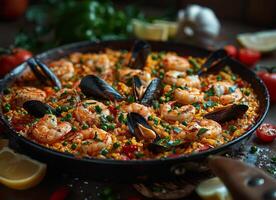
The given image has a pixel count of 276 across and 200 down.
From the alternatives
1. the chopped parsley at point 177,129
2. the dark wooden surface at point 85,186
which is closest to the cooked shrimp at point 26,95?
the dark wooden surface at point 85,186

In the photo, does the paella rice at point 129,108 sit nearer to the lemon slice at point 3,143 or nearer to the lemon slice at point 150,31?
the lemon slice at point 3,143

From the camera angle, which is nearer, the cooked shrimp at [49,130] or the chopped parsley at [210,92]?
the cooked shrimp at [49,130]

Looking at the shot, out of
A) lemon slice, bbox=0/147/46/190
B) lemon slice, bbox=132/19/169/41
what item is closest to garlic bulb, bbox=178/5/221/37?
lemon slice, bbox=132/19/169/41

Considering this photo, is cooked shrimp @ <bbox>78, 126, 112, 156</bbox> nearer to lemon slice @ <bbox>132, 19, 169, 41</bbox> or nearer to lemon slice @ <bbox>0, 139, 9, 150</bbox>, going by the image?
lemon slice @ <bbox>0, 139, 9, 150</bbox>

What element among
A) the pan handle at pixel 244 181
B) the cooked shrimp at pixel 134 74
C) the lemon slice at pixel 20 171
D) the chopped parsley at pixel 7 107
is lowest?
the lemon slice at pixel 20 171

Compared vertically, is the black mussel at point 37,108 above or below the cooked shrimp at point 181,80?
above

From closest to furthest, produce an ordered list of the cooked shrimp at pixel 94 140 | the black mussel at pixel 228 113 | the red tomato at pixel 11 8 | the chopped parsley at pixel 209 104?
the cooked shrimp at pixel 94 140 → the black mussel at pixel 228 113 → the chopped parsley at pixel 209 104 → the red tomato at pixel 11 8

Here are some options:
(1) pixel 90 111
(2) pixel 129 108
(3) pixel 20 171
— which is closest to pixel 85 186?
(3) pixel 20 171

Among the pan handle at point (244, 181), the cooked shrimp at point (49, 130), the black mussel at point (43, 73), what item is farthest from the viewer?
the black mussel at point (43, 73)

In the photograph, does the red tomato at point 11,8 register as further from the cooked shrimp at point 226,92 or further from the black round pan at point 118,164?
the cooked shrimp at point 226,92
